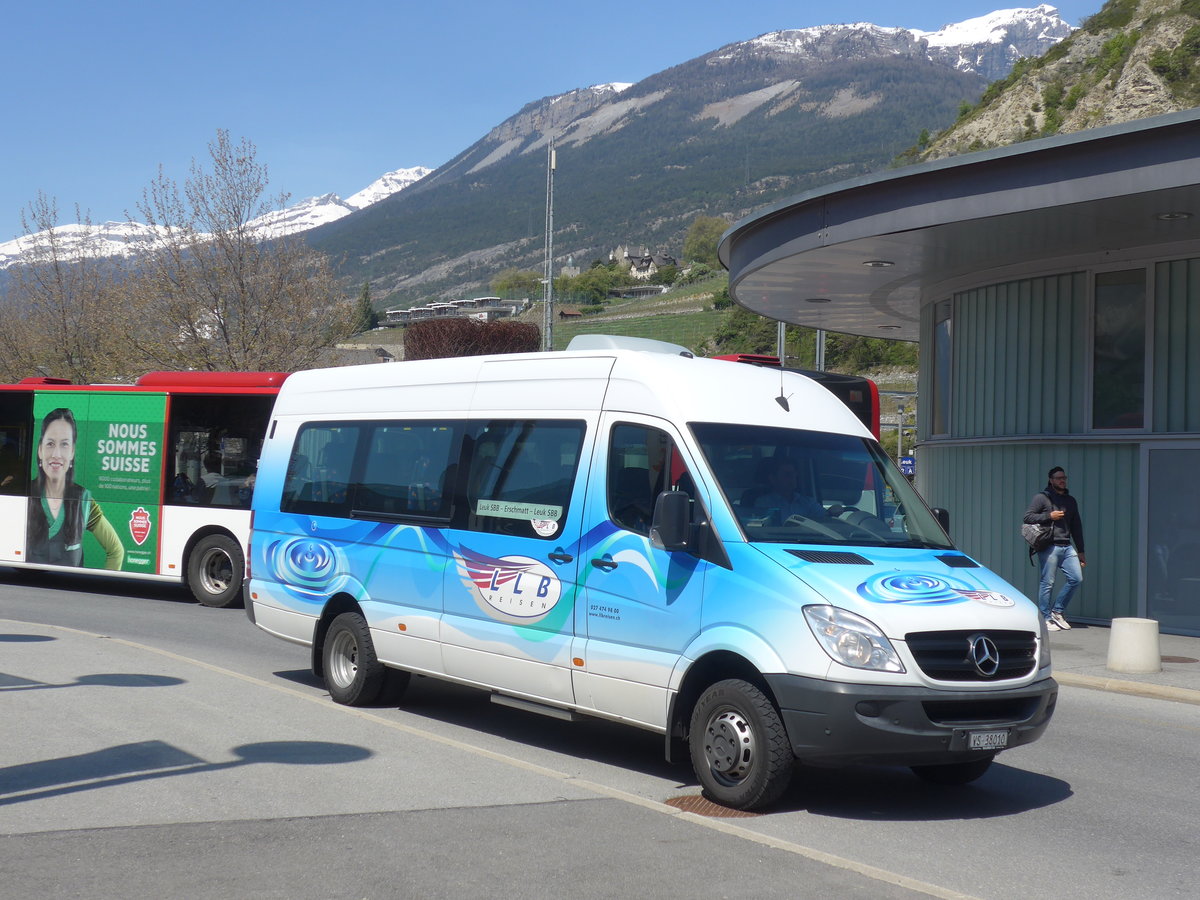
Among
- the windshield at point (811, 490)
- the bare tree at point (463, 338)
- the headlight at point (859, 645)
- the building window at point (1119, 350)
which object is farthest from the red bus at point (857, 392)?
the bare tree at point (463, 338)

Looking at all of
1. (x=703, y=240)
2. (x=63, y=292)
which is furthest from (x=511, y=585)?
(x=703, y=240)

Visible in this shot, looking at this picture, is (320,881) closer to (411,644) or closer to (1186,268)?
(411,644)

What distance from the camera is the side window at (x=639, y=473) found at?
7.14 meters

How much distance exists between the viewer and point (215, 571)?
16.4m

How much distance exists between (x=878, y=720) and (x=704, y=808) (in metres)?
1.13

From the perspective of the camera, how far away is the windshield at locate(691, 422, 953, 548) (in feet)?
22.8

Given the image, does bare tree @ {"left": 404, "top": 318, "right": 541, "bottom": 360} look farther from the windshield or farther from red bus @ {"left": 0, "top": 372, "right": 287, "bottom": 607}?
the windshield

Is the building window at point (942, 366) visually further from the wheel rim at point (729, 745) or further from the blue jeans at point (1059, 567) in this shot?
the wheel rim at point (729, 745)

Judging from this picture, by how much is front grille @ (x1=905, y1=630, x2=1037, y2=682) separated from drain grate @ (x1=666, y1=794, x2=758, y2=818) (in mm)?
1245

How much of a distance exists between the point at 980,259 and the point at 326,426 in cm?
996

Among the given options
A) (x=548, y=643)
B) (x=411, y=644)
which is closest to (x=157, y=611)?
(x=411, y=644)

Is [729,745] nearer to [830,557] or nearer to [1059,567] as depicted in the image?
[830,557]

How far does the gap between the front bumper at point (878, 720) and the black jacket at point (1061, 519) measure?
28.0 ft

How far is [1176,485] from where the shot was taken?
47.8 feet
